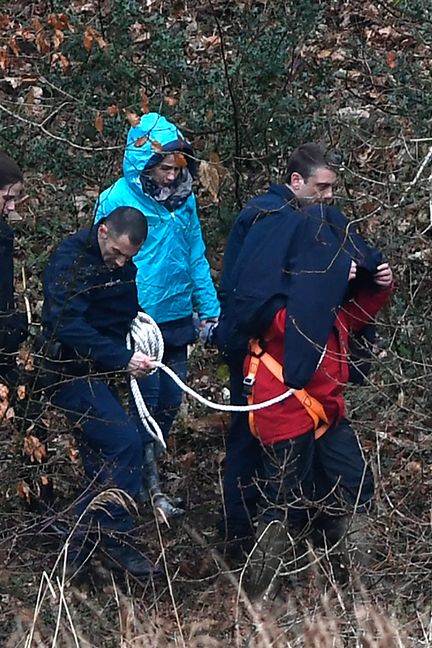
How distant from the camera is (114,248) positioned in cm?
549

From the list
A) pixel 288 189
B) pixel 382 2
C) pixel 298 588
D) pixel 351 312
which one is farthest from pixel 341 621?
pixel 382 2

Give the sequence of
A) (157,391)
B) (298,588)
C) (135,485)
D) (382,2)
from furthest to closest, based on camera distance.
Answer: (382,2) < (157,391) < (135,485) < (298,588)

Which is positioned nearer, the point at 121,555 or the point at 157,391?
the point at 121,555

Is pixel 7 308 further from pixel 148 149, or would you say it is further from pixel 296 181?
pixel 296 181

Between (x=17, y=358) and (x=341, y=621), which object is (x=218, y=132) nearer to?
(x=17, y=358)

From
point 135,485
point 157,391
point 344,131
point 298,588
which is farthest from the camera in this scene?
point 344,131

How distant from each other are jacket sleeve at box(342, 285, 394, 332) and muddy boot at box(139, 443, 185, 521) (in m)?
1.45

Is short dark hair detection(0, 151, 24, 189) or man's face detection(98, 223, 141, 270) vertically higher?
short dark hair detection(0, 151, 24, 189)

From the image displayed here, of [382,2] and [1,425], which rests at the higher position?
[382,2]

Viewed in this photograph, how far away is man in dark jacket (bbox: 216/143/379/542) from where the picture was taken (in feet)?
16.9

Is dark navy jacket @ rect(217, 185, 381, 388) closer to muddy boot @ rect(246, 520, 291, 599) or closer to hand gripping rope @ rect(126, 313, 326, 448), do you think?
hand gripping rope @ rect(126, 313, 326, 448)

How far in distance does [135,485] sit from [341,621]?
1.46m

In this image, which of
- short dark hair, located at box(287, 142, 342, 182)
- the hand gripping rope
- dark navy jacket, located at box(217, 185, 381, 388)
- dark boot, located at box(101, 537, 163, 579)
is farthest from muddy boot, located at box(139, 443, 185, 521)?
short dark hair, located at box(287, 142, 342, 182)

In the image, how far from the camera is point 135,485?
18.4 ft
